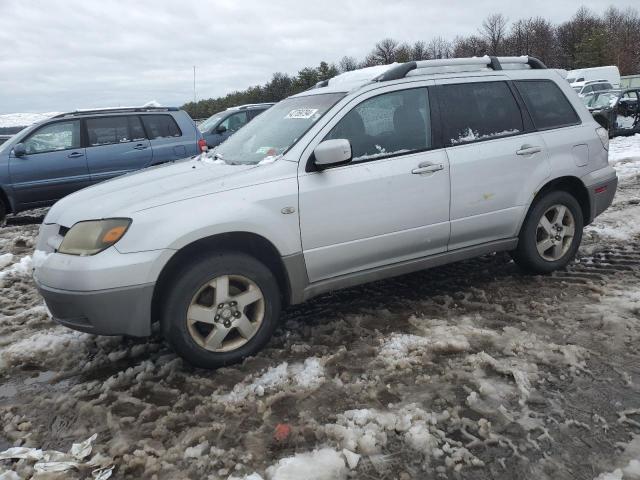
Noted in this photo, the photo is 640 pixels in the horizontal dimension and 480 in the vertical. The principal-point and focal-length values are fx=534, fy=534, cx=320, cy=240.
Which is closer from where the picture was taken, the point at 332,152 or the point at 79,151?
the point at 332,152

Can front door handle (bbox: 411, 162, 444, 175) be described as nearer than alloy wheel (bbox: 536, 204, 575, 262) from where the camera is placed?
Yes

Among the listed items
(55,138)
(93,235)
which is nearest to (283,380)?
(93,235)

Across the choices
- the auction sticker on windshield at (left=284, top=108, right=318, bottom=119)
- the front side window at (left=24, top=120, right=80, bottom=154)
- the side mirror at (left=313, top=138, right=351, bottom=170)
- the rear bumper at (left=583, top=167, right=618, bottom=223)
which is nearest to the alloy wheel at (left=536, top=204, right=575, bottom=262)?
the rear bumper at (left=583, top=167, right=618, bottom=223)

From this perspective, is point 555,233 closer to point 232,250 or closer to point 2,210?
point 232,250

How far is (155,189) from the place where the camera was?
11.2 feet

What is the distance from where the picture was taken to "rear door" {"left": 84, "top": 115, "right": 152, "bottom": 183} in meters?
8.95

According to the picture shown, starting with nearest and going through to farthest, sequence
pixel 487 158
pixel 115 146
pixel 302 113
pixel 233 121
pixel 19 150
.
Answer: pixel 302 113, pixel 487 158, pixel 19 150, pixel 115 146, pixel 233 121

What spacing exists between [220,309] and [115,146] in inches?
264

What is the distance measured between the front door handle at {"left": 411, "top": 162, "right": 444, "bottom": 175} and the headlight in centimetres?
200

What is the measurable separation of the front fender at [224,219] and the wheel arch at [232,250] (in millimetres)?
66

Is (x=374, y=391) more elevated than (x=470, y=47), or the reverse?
(x=470, y=47)

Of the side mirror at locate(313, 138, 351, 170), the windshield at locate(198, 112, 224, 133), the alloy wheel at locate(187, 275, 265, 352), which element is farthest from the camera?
the windshield at locate(198, 112, 224, 133)

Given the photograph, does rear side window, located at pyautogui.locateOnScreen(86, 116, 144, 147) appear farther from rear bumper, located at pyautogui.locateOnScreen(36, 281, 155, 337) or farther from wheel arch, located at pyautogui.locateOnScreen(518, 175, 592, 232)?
wheel arch, located at pyautogui.locateOnScreen(518, 175, 592, 232)

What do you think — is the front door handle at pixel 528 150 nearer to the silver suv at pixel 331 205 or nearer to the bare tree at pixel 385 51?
the silver suv at pixel 331 205
